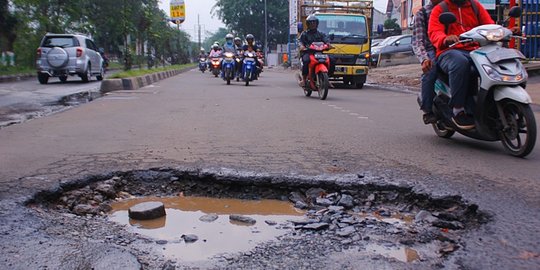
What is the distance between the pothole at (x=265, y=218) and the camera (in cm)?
231

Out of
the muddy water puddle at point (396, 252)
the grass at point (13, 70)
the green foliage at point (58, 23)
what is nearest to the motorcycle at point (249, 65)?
the green foliage at point (58, 23)

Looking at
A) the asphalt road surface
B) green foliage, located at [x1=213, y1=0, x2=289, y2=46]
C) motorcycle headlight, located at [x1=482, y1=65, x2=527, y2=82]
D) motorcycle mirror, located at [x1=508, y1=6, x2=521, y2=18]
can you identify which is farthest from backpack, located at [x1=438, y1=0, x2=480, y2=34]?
green foliage, located at [x1=213, y1=0, x2=289, y2=46]

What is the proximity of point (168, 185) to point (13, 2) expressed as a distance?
20.2m

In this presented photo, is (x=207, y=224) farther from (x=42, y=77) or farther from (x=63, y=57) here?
(x=42, y=77)

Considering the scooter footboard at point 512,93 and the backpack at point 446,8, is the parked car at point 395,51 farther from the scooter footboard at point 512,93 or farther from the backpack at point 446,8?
the scooter footboard at point 512,93

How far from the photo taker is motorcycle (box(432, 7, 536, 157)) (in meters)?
3.96

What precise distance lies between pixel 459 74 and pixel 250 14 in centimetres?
4628

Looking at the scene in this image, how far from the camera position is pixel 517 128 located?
160 inches

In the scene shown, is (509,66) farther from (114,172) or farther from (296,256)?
(114,172)

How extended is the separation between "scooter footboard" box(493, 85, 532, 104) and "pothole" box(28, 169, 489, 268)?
136cm

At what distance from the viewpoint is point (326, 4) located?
50.8ft

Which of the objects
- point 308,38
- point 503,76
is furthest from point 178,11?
point 503,76

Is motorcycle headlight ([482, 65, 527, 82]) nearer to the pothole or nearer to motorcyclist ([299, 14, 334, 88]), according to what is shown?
the pothole

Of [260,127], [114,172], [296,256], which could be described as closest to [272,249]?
[296,256]
